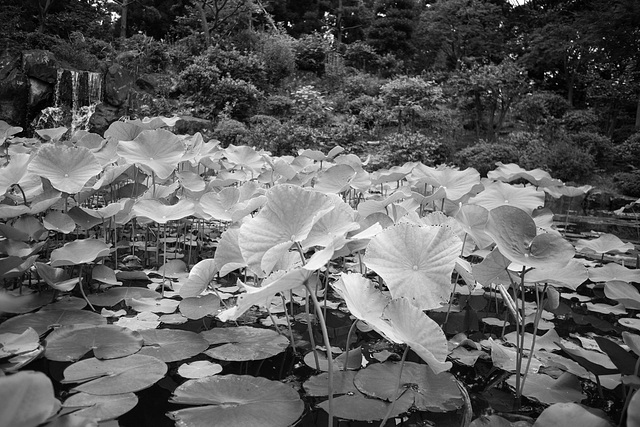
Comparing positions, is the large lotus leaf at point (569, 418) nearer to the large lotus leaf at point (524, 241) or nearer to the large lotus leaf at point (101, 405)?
the large lotus leaf at point (524, 241)

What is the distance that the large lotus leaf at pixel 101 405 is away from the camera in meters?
0.68

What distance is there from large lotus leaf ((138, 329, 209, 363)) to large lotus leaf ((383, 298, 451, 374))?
48 cm

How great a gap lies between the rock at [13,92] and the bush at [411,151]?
19.1ft

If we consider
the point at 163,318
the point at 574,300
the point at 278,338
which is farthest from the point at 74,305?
the point at 574,300

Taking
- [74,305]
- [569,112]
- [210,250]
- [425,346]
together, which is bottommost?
[210,250]

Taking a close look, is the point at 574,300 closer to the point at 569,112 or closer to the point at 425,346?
the point at 425,346

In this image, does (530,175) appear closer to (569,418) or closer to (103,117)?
(569,418)

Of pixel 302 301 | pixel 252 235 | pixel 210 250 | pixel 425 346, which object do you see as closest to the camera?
pixel 425 346

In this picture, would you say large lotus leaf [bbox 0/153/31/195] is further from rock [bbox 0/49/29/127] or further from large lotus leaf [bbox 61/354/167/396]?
rock [bbox 0/49/29/127]

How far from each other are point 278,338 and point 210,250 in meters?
1.14

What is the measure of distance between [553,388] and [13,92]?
27.7 ft

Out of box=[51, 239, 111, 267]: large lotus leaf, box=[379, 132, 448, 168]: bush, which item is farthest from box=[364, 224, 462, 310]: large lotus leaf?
box=[379, 132, 448, 168]: bush

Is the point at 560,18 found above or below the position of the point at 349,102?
above

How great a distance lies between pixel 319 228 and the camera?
91 cm
